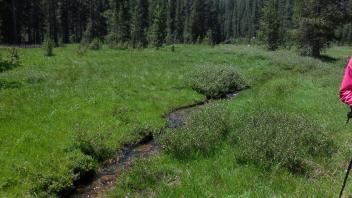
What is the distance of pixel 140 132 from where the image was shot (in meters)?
15.4

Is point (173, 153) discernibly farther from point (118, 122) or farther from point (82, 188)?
point (118, 122)

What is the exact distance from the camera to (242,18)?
7323 inches

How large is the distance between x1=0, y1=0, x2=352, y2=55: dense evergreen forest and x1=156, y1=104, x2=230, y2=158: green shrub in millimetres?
36404

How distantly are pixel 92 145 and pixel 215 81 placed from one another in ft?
46.3

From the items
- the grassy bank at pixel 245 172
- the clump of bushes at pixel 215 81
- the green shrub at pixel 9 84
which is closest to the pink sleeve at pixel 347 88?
the grassy bank at pixel 245 172

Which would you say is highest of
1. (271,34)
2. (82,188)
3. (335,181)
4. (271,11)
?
(271,11)

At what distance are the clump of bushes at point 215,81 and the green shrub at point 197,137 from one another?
386 inches

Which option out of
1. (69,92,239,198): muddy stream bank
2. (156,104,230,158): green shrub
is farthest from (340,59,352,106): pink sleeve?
(69,92,239,198): muddy stream bank

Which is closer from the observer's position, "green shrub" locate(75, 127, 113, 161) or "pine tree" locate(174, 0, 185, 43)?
"green shrub" locate(75, 127, 113, 161)

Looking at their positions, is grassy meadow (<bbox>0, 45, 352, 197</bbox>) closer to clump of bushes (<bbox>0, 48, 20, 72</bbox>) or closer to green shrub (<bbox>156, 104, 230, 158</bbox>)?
green shrub (<bbox>156, 104, 230, 158</bbox>)

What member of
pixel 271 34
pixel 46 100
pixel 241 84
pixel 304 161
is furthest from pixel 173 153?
pixel 271 34

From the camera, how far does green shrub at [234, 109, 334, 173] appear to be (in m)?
10.4

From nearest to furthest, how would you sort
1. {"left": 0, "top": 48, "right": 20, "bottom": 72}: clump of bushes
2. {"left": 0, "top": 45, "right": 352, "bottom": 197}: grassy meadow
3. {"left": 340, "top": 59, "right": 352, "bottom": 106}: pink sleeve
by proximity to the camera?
{"left": 340, "top": 59, "right": 352, "bottom": 106}: pink sleeve
{"left": 0, "top": 45, "right": 352, "bottom": 197}: grassy meadow
{"left": 0, "top": 48, "right": 20, "bottom": 72}: clump of bushes

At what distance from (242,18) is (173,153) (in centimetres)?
18198
